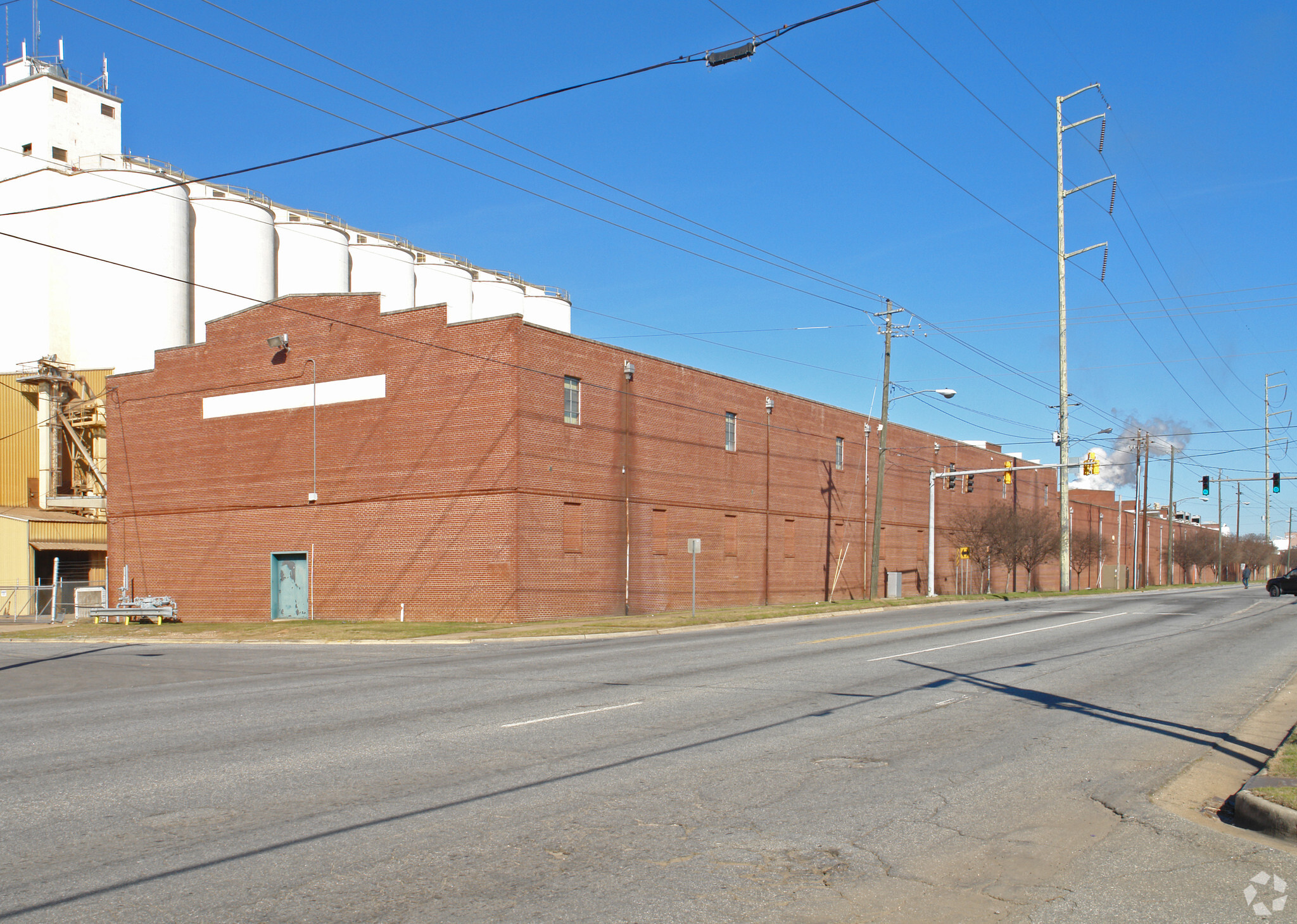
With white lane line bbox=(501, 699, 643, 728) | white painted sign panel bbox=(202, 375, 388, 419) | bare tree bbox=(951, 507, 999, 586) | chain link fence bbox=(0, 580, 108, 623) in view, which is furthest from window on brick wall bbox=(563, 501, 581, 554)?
bare tree bbox=(951, 507, 999, 586)

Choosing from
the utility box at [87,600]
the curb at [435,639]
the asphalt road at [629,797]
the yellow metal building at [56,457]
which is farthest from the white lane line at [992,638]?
the yellow metal building at [56,457]

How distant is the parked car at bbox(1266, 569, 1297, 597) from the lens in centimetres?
5050

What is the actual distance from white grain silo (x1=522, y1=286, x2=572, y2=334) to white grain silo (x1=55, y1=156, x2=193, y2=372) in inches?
919

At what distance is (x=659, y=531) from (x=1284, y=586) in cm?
3340

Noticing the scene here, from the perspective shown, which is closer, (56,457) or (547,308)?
(56,457)

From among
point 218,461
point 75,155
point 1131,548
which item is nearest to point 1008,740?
point 218,461

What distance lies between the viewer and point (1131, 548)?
11338 cm

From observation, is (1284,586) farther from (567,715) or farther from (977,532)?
(567,715)

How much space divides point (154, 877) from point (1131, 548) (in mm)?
121731

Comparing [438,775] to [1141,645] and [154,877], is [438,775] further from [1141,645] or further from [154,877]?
[1141,645]

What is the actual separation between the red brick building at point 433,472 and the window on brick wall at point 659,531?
0.13 meters

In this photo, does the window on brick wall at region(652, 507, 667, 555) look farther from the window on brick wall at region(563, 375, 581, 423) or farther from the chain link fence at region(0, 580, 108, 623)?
the chain link fence at region(0, 580, 108, 623)

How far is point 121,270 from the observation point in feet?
180

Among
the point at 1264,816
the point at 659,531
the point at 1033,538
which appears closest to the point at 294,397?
the point at 659,531
